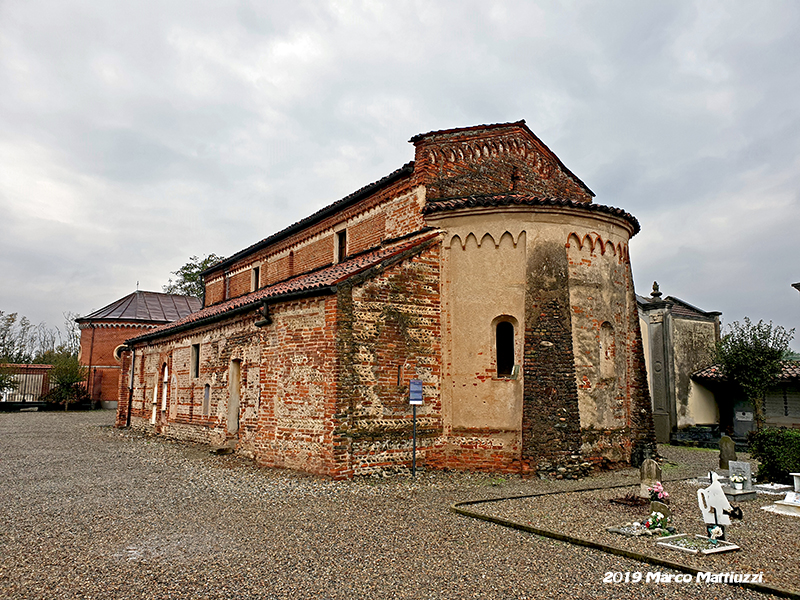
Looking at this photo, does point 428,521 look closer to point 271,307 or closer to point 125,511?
point 125,511

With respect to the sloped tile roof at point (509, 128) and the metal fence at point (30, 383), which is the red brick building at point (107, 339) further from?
the sloped tile roof at point (509, 128)

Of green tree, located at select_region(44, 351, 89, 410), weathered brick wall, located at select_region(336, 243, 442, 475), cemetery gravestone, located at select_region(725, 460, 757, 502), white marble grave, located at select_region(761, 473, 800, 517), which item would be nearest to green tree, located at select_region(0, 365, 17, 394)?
green tree, located at select_region(44, 351, 89, 410)

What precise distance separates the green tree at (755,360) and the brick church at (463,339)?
307 inches

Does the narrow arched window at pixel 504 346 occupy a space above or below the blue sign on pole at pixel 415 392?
above

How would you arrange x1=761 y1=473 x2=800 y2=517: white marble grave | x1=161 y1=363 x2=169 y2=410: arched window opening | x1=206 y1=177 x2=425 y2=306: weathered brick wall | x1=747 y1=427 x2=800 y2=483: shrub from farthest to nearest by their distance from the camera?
x1=161 y1=363 x2=169 y2=410: arched window opening < x1=206 y1=177 x2=425 y2=306: weathered brick wall < x1=747 y1=427 x2=800 y2=483: shrub < x1=761 y1=473 x2=800 y2=517: white marble grave

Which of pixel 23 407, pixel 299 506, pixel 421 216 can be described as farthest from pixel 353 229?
pixel 23 407

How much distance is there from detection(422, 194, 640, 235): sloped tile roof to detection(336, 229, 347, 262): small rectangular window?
4.08 m

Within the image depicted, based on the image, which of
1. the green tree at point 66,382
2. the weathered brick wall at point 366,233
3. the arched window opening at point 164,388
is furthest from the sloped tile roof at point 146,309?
the weathered brick wall at point 366,233

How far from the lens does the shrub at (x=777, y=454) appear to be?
10234 millimetres

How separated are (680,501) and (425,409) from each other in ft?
16.4

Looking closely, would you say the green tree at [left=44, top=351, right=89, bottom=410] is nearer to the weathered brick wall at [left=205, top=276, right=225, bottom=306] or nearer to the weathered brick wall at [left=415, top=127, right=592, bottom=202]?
the weathered brick wall at [left=205, top=276, right=225, bottom=306]

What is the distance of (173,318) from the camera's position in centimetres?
3859

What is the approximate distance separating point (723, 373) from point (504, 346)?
40.4 ft

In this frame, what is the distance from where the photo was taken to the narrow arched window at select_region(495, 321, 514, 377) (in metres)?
11.4
